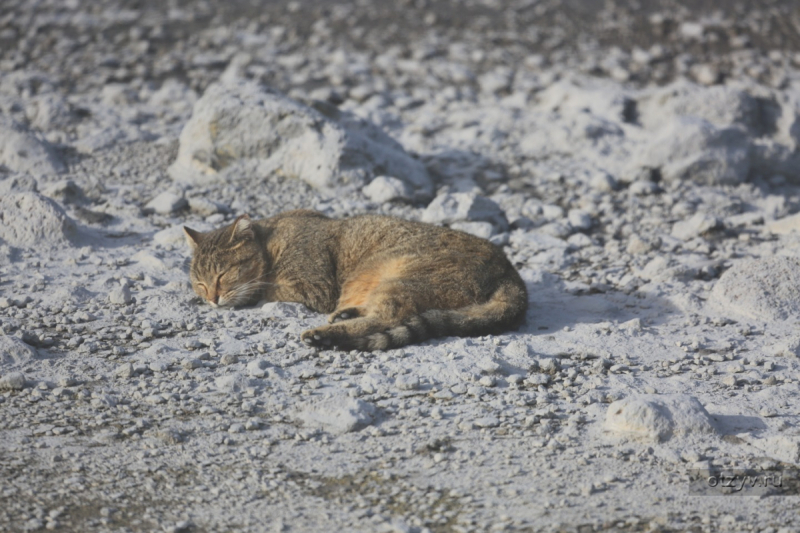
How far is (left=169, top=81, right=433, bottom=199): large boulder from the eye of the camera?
8.62 metres

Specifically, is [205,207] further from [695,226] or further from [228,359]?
[695,226]

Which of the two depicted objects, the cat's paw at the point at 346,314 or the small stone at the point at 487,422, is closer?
the small stone at the point at 487,422

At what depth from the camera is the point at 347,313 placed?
5785 mm

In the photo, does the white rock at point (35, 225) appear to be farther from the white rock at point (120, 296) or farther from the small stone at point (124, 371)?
the small stone at point (124, 371)

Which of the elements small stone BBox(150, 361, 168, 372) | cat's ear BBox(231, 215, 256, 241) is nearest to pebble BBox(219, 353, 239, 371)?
small stone BBox(150, 361, 168, 372)

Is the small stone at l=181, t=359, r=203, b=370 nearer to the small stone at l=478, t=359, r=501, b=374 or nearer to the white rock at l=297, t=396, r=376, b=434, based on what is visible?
the white rock at l=297, t=396, r=376, b=434

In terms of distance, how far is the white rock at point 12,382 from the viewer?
15.7 feet

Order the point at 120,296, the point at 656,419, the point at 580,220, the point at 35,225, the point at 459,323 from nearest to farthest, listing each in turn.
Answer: the point at 656,419, the point at 459,323, the point at 120,296, the point at 35,225, the point at 580,220

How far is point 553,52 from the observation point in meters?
13.2

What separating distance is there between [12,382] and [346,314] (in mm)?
2185

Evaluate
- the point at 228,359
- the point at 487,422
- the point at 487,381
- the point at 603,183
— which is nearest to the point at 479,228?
the point at 603,183

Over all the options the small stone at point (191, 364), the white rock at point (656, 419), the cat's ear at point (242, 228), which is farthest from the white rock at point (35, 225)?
the white rock at point (656, 419)

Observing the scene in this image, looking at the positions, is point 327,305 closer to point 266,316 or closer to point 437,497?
point 266,316

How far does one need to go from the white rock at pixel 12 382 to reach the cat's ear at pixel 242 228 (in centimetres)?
202
